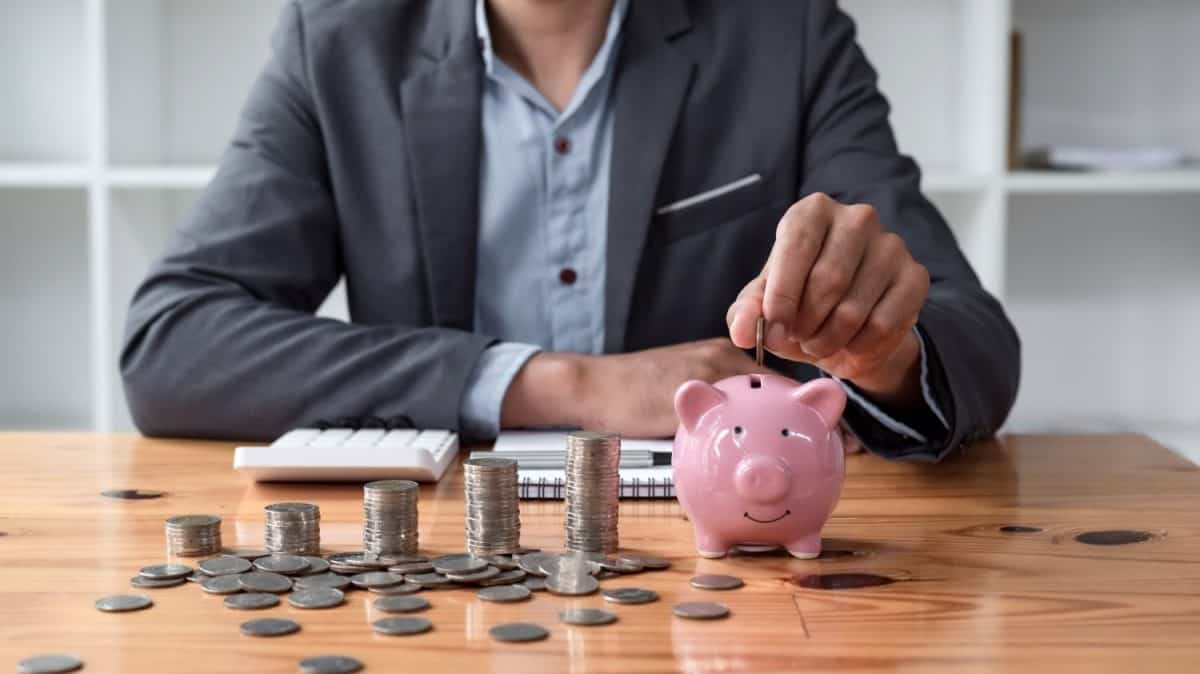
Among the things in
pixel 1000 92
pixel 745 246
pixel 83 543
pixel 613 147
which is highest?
pixel 1000 92

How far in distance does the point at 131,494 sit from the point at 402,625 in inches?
18.9

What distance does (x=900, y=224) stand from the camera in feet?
5.09

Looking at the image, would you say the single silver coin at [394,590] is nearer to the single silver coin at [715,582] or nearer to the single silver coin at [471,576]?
the single silver coin at [471,576]

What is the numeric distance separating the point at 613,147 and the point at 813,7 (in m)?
0.33

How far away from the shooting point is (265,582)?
80 centimetres

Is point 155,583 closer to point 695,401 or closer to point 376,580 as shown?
point 376,580

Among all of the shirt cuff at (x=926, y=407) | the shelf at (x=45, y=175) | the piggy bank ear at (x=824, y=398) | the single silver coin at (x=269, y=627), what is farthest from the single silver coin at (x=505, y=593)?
the shelf at (x=45, y=175)

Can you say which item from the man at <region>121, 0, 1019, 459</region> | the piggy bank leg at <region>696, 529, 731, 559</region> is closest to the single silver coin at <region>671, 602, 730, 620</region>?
the piggy bank leg at <region>696, 529, 731, 559</region>

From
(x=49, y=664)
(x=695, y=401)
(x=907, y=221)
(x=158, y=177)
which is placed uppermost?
(x=158, y=177)

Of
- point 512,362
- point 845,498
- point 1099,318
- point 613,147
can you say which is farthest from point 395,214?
point 1099,318

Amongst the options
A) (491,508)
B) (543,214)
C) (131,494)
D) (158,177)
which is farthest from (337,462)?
(158,177)

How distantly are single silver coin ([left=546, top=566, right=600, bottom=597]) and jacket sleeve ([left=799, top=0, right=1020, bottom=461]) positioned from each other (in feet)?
1.68

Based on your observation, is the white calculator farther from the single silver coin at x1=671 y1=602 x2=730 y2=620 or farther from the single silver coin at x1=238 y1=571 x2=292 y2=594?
the single silver coin at x1=671 y1=602 x2=730 y2=620

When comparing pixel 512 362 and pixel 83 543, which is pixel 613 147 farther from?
pixel 83 543
